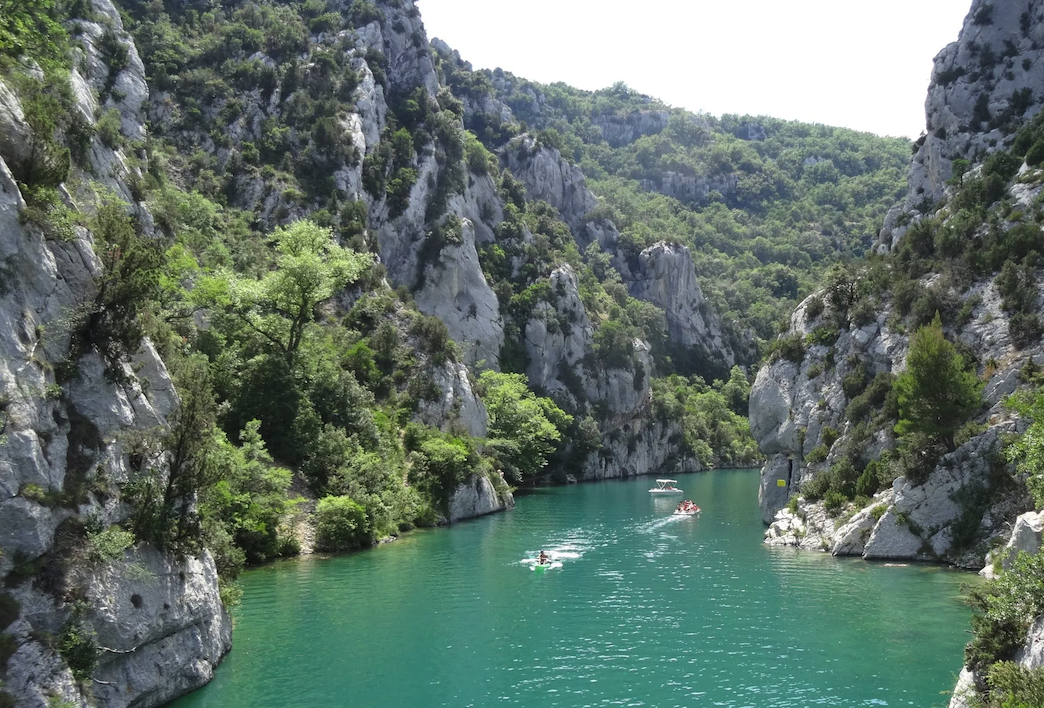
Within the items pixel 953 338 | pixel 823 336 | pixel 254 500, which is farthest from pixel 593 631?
pixel 823 336

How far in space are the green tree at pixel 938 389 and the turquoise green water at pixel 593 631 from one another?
6650 millimetres

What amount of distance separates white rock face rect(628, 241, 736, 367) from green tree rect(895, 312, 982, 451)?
96.6m

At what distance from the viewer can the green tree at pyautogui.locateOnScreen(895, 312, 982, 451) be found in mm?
33062

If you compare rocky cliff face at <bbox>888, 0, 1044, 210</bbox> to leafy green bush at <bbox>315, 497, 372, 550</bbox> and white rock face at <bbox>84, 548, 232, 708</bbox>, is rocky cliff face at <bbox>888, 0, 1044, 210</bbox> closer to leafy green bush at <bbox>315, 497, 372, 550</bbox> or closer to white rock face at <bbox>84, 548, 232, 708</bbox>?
leafy green bush at <bbox>315, 497, 372, 550</bbox>

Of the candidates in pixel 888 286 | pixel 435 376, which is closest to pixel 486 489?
pixel 435 376

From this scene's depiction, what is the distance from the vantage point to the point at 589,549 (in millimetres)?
39906

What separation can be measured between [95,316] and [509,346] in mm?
74513

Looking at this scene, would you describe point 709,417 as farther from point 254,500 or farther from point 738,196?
point 254,500

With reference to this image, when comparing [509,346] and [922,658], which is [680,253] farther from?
[922,658]

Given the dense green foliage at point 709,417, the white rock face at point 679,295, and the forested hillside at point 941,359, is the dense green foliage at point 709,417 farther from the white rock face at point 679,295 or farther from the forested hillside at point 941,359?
the forested hillside at point 941,359

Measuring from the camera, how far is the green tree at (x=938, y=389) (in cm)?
3306

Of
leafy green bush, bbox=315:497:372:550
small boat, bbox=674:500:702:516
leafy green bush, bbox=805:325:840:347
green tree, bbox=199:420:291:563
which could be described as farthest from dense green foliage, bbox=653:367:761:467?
green tree, bbox=199:420:291:563

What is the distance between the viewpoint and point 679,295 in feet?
437

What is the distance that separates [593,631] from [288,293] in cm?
2916
